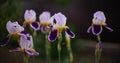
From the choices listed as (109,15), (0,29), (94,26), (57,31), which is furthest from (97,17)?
(109,15)

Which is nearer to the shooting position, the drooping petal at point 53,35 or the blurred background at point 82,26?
the drooping petal at point 53,35

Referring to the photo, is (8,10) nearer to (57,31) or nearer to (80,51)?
(57,31)

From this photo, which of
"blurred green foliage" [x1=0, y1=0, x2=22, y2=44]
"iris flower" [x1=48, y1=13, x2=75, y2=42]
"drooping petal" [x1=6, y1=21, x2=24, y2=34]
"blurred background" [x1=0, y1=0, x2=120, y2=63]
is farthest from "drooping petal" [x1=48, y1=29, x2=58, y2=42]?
"blurred background" [x1=0, y1=0, x2=120, y2=63]

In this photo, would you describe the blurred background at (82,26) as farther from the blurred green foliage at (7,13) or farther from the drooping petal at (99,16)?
the drooping petal at (99,16)

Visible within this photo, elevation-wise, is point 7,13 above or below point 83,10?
above

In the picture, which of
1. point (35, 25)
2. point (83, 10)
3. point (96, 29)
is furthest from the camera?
point (83, 10)

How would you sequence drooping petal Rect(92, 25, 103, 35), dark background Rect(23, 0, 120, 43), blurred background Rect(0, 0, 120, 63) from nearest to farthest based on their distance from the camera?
1. drooping petal Rect(92, 25, 103, 35)
2. blurred background Rect(0, 0, 120, 63)
3. dark background Rect(23, 0, 120, 43)

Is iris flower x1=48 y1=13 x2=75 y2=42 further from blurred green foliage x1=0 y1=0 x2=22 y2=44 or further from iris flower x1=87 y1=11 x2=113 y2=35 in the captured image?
blurred green foliage x1=0 y1=0 x2=22 y2=44

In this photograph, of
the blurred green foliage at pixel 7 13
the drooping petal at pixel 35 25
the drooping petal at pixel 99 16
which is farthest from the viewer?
the blurred green foliage at pixel 7 13

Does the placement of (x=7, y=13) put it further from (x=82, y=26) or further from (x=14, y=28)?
(x=82, y=26)

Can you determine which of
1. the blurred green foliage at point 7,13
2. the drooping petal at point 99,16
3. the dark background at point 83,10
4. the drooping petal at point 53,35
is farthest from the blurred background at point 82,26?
the drooping petal at point 53,35

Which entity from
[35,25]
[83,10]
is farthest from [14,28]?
[83,10]
